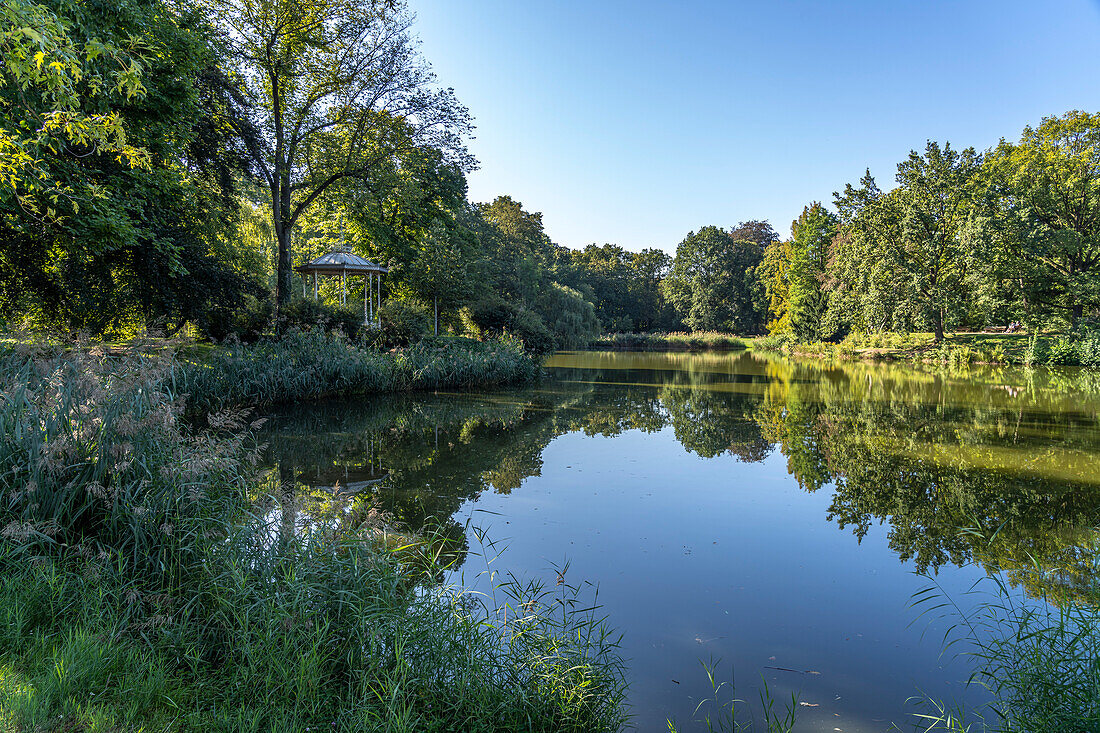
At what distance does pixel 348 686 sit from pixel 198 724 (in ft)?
1.70

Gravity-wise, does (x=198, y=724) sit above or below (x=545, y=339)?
below

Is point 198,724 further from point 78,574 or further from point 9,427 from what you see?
point 9,427

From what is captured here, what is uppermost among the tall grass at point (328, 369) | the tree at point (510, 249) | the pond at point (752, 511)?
the tree at point (510, 249)

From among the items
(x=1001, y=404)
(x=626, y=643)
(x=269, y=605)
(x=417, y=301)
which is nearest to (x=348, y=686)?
(x=269, y=605)

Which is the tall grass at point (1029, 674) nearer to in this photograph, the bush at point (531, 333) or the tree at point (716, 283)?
the bush at point (531, 333)

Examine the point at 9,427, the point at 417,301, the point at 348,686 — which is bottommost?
the point at 348,686

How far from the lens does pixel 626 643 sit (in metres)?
3.08

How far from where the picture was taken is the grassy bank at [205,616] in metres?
2.07

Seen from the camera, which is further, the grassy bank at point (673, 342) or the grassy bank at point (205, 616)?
the grassy bank at point (673, 342)

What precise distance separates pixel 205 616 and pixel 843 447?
8.38 metres

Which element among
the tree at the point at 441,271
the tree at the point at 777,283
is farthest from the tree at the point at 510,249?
the tree at the point at 777,283

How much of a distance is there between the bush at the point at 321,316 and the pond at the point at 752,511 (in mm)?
3321

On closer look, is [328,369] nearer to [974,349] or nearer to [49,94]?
[49,94]

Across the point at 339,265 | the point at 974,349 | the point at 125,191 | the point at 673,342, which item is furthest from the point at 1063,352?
the point at 125,191
